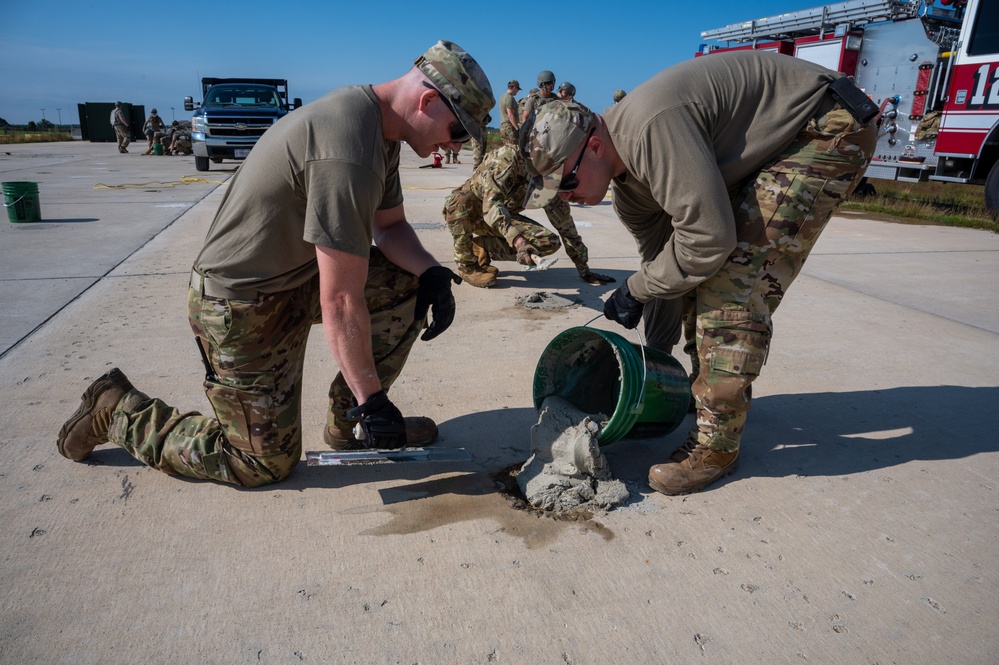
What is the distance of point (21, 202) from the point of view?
789 cm

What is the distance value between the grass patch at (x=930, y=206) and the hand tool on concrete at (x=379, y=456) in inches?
363

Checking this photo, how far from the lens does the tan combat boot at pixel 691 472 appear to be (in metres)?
2.60

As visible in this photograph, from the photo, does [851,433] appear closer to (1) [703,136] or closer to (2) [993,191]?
(1) [703,136]

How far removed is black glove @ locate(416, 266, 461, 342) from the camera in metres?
2.69

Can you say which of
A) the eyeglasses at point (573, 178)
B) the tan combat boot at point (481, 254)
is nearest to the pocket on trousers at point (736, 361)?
the eyeglasses at point (573, 178)

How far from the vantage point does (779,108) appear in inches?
96.3

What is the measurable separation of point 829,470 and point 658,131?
157 cm

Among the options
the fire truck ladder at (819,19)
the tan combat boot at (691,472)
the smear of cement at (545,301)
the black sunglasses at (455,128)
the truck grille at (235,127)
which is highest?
the fire truck ladder at (819,19)

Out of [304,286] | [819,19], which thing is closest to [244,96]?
[819,19]

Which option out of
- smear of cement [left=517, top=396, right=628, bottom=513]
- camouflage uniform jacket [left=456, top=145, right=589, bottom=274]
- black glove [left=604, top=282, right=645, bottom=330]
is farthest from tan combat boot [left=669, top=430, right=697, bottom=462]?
camouflage uniform jacket [left=456, top=145, right=589, bottom=274]

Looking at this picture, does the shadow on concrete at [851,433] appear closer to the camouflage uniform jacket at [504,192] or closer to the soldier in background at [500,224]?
the soldier in background at [500,224]

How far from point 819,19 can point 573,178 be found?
1387 cm

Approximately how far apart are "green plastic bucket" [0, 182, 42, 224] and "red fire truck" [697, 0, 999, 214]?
479 inches

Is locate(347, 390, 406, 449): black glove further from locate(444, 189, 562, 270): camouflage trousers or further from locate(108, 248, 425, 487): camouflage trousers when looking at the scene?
locate(444, 189, 562, 270): camouflage trousers
